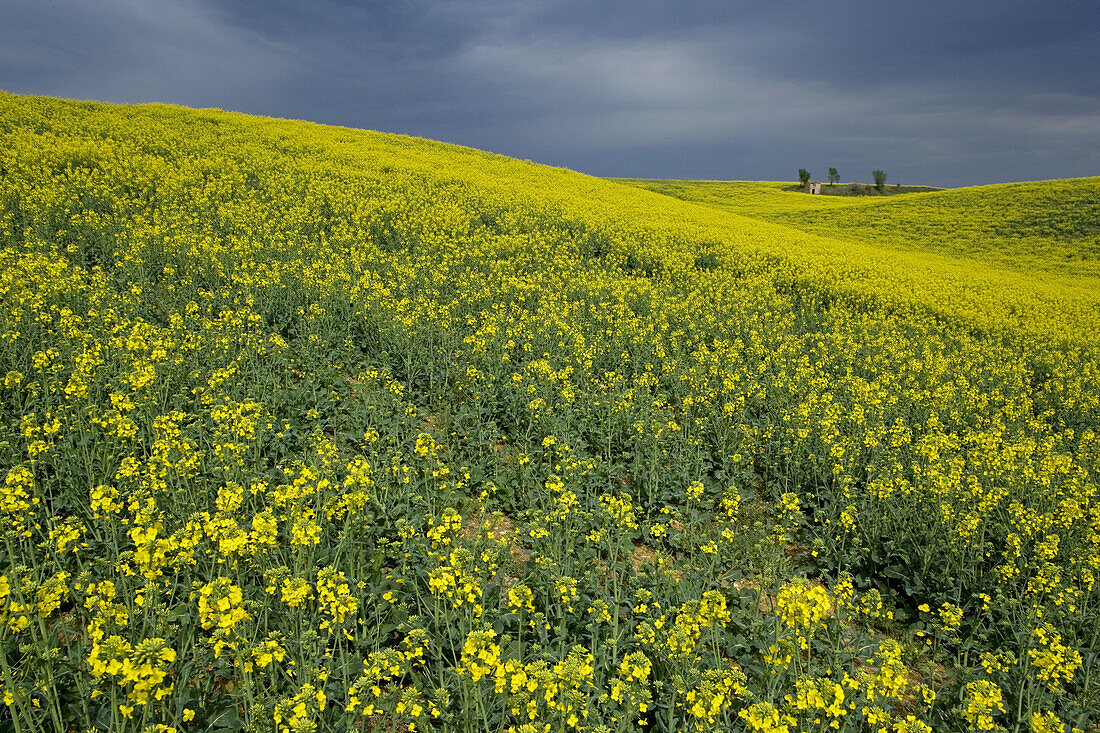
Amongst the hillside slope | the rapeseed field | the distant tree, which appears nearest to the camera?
the rapeseed field

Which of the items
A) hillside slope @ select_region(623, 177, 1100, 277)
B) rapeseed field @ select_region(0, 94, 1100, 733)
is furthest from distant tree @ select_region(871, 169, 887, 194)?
rapeseed field @ select_region(0, 94, 1100, 733)

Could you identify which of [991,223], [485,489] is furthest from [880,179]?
[485,489]

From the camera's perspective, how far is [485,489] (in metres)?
5.28

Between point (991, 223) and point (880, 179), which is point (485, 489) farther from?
point (880, 179)

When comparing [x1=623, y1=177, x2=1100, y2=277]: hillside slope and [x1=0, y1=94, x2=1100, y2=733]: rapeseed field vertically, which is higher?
[x1=623, y1=177, x2=1100, y2=277]: hillside slope

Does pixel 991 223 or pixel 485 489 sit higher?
pixel 991 223

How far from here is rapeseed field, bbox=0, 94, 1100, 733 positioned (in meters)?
3.33

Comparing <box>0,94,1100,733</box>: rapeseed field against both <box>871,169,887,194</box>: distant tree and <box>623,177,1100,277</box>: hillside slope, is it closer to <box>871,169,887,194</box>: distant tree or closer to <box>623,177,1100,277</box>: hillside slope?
<box>623,177,1100,277</box>: hillside slope

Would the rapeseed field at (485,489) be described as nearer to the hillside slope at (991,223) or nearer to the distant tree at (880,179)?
the hillside slope at (991,223)

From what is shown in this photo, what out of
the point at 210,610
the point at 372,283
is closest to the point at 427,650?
the point at 210,610

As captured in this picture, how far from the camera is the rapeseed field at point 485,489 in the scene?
3.33m

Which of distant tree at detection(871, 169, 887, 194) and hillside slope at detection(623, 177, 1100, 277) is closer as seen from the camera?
hillside slope at detection(623, 177, 1100, 277)

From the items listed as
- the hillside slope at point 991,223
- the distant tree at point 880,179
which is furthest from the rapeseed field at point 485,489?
the distant tree at point 880,179

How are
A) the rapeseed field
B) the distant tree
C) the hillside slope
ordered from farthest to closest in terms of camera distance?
the distant tree → the hillside slope → the rapeseed field
